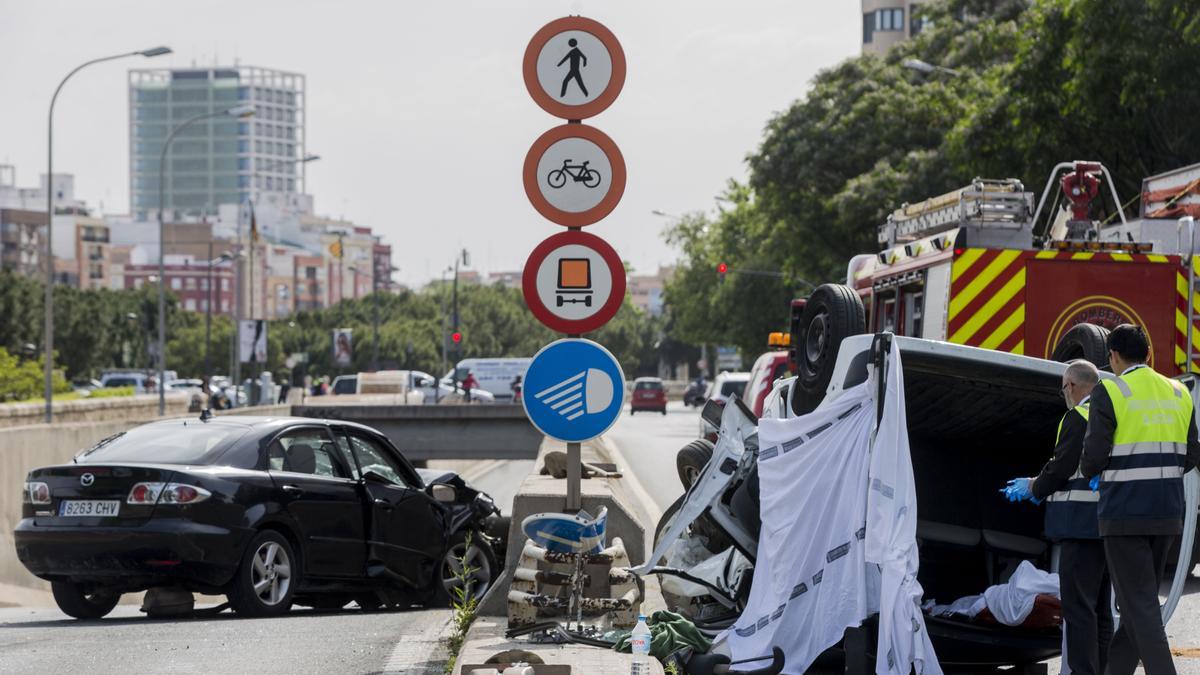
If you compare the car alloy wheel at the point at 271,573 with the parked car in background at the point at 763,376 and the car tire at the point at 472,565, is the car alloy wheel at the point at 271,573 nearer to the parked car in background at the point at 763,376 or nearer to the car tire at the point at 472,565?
the car tire at the point at 472,565

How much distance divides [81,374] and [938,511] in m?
99.4

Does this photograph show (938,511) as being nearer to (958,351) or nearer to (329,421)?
(958,351)

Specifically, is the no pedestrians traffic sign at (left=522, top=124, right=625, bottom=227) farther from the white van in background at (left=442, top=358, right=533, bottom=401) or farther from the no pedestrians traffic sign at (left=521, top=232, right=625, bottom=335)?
the white van in background at (left=442, top=358, right=533, bottom=401)

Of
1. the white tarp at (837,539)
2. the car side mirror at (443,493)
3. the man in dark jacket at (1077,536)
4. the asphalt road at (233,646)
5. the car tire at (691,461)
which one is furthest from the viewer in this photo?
the car side mirror at (443,493)

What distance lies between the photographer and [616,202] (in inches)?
354

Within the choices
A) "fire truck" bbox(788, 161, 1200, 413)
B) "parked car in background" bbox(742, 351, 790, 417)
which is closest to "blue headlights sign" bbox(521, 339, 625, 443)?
"fire truck" bbox(788, 161, 1200, 413)

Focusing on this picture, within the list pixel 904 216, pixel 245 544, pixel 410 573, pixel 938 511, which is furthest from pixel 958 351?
pixel 904 216

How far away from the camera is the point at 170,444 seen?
39.0ft

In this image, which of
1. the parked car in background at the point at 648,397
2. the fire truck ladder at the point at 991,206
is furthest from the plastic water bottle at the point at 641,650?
the parked car in background at the point at 648,397

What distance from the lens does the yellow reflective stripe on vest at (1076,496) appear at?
790cm

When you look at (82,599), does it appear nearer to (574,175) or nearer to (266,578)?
(266,578)

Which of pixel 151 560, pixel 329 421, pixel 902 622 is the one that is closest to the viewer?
pixel 902 622

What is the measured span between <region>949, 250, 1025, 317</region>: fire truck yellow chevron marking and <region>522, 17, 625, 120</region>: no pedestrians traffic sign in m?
5.34

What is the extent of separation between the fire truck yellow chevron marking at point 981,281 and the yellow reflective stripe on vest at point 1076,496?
226 inches
